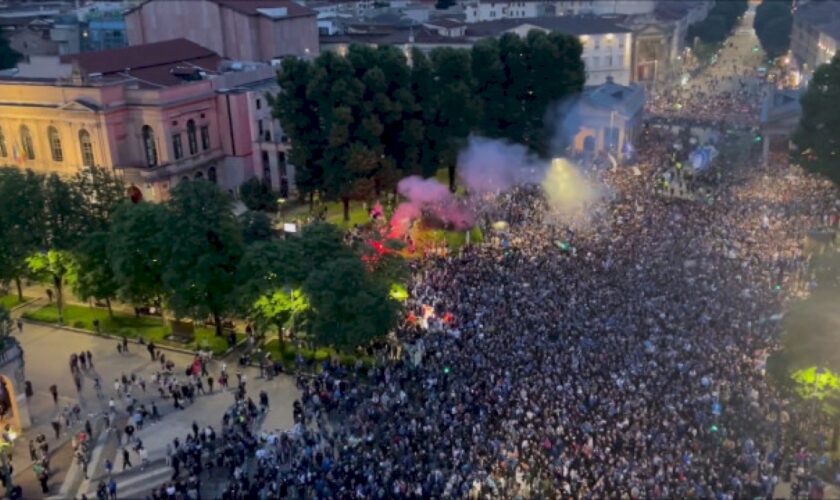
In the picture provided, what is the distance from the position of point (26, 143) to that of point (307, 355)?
3345cm

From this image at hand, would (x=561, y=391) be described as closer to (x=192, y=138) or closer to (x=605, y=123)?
(x=192, y=138)

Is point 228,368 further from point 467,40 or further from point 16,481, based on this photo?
point 467,40

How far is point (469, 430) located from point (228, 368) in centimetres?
1389

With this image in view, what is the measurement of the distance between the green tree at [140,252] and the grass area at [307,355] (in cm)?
582

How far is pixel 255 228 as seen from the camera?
4028 centimetres

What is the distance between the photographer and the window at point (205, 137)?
195ft

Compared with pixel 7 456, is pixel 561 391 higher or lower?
higher

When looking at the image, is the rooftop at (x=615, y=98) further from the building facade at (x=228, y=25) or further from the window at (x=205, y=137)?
the window at (x=205, y=137)

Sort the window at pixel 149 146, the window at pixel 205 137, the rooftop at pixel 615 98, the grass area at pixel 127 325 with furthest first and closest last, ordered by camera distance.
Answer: the rooftop at pixel 615 98
the window at pixel 205 137
the window at pixel 149 146
the grass area at pixel 127 325

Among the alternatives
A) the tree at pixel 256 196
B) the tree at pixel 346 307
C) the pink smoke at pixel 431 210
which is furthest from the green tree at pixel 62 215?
the pink smoke at pixel 431 210

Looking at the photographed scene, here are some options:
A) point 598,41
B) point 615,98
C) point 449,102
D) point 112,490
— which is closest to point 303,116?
point 449,102

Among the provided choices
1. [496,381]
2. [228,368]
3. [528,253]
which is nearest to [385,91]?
[528,253]

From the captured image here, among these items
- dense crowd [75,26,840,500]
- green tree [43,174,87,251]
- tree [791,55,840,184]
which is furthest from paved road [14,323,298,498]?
tree [791,55,840,184]

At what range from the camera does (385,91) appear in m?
54.3
